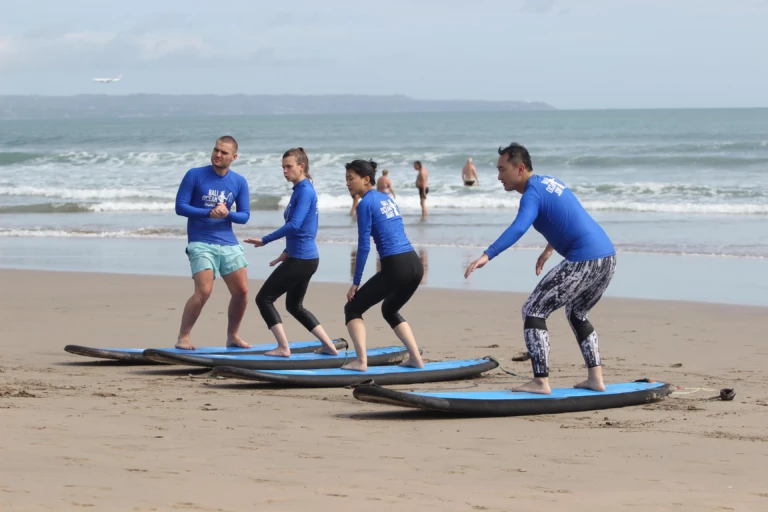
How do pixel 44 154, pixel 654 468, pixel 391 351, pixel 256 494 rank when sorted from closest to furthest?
pixel 256 494 < pixel 654 468 < pixel 391 351 < pixel 44 154

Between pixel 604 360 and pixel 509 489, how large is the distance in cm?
458

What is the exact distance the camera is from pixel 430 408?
6.23 meters

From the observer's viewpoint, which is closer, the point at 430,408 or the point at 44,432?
the point at 44,432

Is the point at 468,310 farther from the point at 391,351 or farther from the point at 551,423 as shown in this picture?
the point at 551,423

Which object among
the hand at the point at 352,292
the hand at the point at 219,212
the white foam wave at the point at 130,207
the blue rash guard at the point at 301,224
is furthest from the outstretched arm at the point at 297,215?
the white foam wave at the point at 130,207

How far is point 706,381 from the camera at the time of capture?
789 centimetres

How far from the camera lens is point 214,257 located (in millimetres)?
8359

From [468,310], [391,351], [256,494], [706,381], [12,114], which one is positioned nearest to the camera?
[256,494]

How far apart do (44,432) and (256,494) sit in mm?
1638

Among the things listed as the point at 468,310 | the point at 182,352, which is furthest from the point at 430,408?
the point at 468,310

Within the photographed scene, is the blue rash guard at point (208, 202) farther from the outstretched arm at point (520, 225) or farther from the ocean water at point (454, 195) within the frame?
the ocean water at point (454, 195)

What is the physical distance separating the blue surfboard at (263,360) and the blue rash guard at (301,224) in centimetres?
87

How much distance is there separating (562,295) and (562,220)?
0.47 m

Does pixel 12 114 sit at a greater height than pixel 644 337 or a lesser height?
greater
